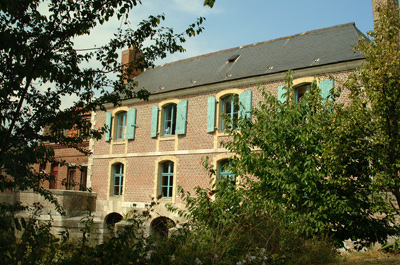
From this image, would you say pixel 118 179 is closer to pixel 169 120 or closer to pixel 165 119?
pixel 165 119

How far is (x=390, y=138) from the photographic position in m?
7.57

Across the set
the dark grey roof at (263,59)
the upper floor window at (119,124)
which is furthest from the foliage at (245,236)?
the upper floor window at (119,124)

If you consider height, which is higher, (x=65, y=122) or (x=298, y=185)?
(x=65, y=122)

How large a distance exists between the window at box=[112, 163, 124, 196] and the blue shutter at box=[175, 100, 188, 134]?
3.81 m

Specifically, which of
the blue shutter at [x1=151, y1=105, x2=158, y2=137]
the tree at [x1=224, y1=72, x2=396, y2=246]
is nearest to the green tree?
the tree at [x1=224, y1=72, x2=396, y2=246]

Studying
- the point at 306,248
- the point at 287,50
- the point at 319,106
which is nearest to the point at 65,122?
the point at 306,248

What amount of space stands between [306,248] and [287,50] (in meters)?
9.99

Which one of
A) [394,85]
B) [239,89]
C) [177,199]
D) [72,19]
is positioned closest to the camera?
[72,19]

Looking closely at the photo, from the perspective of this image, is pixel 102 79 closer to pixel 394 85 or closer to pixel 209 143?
pixel 394 85

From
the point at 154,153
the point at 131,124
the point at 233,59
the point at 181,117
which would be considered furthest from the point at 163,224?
the point at 131,124

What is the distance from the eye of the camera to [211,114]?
1552cm

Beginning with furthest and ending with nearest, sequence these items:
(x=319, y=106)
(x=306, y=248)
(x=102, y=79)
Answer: (x=319, y=106), (x=306, y=248), (x=102, y=79)

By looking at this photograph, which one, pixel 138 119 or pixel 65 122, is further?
pixel 138 119

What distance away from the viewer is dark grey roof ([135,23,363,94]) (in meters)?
13.9
